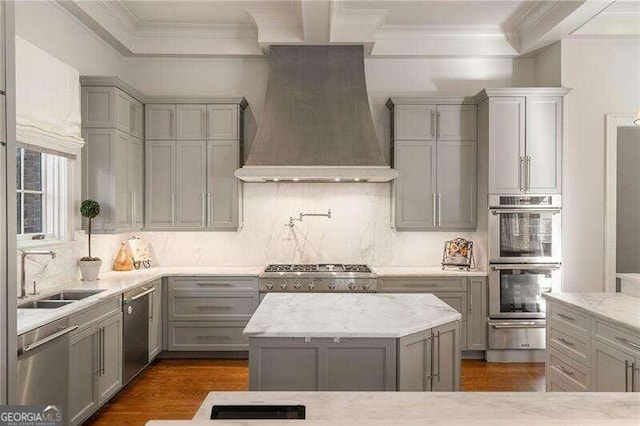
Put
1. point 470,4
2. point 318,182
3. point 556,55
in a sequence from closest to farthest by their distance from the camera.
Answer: point 470,4
point 556,55
point 318,182

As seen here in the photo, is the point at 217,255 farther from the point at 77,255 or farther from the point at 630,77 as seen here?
the point at 630,77

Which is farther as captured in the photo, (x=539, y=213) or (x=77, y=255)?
(x=539, y=213)

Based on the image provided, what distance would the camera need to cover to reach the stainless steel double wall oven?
4.59m

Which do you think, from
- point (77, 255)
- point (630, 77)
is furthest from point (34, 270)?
point (630, 77)

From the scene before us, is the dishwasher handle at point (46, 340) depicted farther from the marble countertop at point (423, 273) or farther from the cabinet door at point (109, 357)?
the marble countertop at point (423, 273)

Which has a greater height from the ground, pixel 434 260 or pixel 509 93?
pixel 509 93

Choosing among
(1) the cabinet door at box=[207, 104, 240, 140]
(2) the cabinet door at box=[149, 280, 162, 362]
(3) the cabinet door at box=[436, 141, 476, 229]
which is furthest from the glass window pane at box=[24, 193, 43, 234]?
(3) the cabinet door at box=[436, 141, 476, 229]

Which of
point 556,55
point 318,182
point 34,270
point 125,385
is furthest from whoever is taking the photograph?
point 318,182

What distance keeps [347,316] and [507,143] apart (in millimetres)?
2852

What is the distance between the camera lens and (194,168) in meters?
4.88

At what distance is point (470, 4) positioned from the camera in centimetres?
444

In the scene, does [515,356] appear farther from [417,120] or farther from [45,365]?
[45,365]

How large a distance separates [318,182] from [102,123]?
7.18ft

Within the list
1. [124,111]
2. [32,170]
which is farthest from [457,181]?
[32,170]
